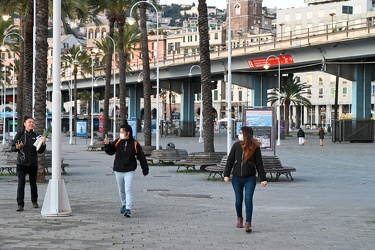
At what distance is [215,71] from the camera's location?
7838 centimetres

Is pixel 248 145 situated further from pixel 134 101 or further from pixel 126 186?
pixel 134 101

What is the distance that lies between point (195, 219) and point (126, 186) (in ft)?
4.33

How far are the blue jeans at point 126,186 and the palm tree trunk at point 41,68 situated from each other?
308 inches

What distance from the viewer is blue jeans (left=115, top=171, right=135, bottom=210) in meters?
13.6

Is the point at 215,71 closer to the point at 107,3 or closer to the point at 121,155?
the point at 107,3

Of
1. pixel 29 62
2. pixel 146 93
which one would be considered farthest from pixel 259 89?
pixel 29 62

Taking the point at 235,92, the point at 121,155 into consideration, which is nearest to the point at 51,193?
the point at 121,155

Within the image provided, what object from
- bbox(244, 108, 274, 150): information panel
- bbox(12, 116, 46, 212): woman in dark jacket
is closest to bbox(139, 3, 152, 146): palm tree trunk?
bbox(244, 108, 274, 150): information panel

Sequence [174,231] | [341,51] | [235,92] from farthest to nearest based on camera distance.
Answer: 1. [235,92]
2. [341,51]
3. [174,231]

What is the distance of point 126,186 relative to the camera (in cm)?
1372

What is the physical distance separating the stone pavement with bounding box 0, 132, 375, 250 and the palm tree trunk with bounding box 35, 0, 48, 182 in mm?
1719

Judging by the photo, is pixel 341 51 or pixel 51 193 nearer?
pixel 51 193

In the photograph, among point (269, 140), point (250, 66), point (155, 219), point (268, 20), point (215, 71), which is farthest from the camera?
point (268, 20)

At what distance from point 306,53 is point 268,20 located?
13436 cm
